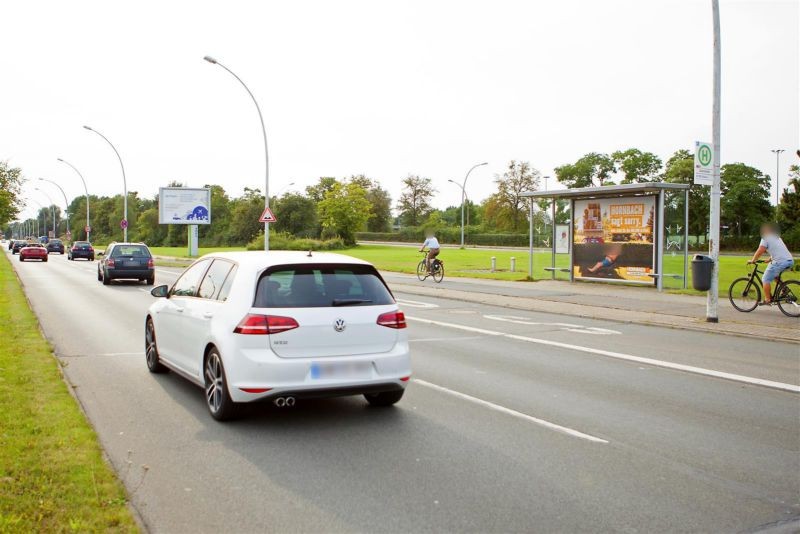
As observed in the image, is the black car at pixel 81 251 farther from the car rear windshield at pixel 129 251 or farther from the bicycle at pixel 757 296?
the bicycle at pixel 757 296

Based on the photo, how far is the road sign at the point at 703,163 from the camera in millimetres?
13969

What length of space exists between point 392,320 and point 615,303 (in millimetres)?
12127

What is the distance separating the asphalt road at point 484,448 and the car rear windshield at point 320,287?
1069 mm

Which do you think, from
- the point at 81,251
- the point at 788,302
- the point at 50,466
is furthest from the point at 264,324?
the point at 81,251

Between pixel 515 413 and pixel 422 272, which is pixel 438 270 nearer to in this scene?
pixel 422 272

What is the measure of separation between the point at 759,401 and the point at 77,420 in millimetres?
6479

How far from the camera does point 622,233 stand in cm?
2189

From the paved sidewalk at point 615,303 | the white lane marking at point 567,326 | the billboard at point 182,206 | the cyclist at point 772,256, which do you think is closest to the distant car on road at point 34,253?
the billboard at point 182,206

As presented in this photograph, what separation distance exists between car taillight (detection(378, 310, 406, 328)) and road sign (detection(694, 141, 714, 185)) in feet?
31.2

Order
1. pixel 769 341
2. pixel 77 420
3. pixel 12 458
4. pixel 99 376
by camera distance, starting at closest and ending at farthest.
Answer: pixel 12 458, pixel 77 420, pixel 99 376, pixel 769 341

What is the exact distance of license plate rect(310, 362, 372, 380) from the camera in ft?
19.7

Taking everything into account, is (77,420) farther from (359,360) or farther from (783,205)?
(783,205)

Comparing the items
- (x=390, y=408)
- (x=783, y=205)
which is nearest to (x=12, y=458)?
(x=390, y=408)

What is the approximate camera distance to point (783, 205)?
55.9 meters
